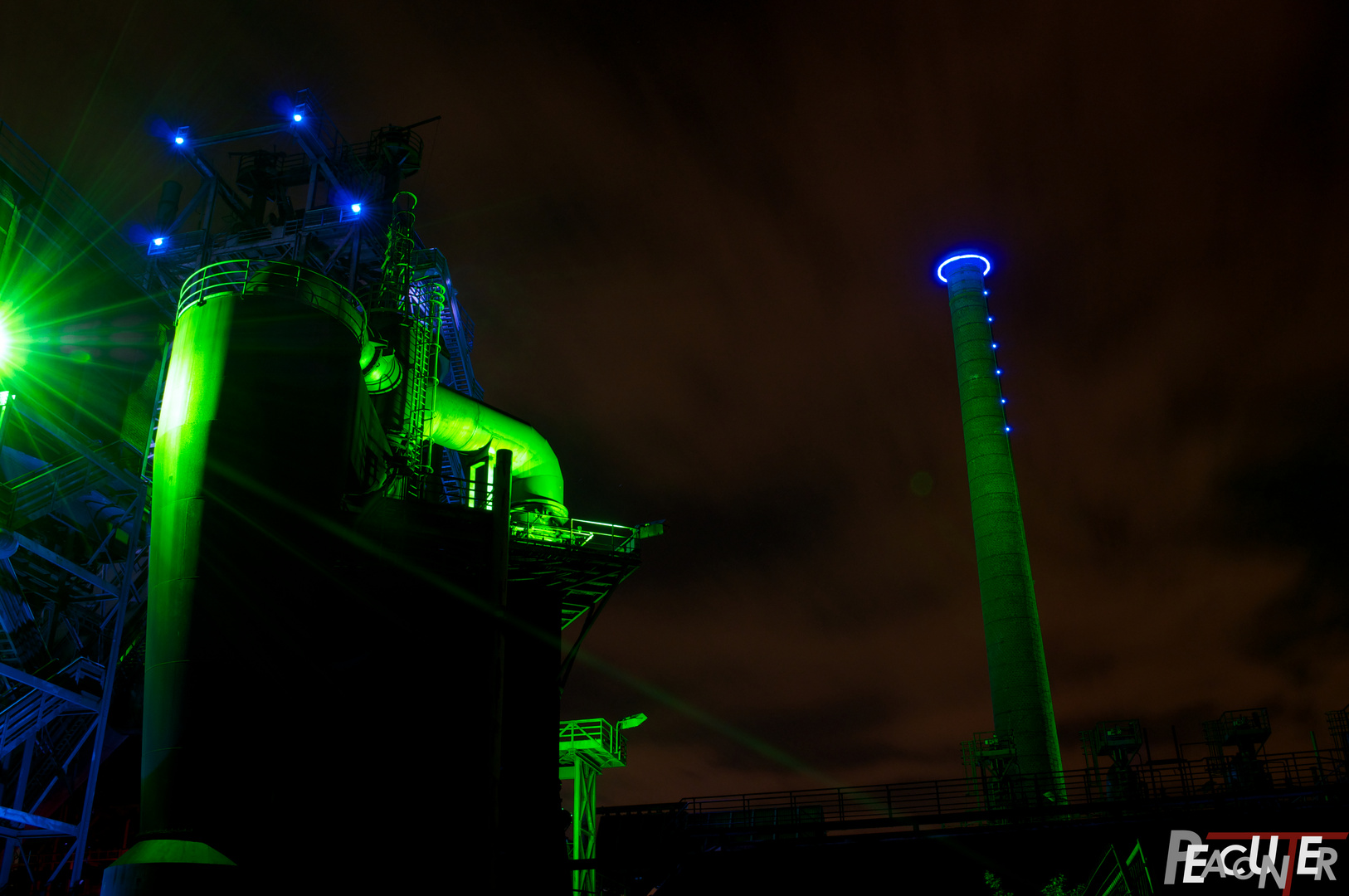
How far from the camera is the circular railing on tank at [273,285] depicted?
18.9 m

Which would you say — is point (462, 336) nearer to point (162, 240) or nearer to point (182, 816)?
point (162, 240)

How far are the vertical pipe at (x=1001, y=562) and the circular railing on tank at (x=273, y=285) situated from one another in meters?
28.3

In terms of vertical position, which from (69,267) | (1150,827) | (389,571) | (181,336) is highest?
(69,267)

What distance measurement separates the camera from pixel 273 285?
18.9m

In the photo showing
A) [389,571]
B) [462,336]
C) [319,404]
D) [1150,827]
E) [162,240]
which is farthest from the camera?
[462,336]

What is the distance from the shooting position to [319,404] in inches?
733

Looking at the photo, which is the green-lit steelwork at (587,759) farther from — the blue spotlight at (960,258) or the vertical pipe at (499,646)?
the blue spotlight at (960,258)

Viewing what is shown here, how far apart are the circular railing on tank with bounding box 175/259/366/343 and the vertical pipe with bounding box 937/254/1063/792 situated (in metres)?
28.3

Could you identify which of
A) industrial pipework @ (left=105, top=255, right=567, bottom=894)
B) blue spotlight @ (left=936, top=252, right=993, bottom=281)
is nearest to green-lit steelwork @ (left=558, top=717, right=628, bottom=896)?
industrial pipework @ (left=105, top=255, right=567, bottom=894)

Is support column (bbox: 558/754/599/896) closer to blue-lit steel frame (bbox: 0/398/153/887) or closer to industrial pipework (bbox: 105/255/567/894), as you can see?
blue-lit steel frame (bbox: 0/398/153/887)

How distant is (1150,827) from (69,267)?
34861 mm

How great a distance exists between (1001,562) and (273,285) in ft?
99.6

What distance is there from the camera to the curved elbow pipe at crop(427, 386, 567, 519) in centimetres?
2534

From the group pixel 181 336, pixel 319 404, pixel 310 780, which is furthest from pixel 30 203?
pixel 310 780
